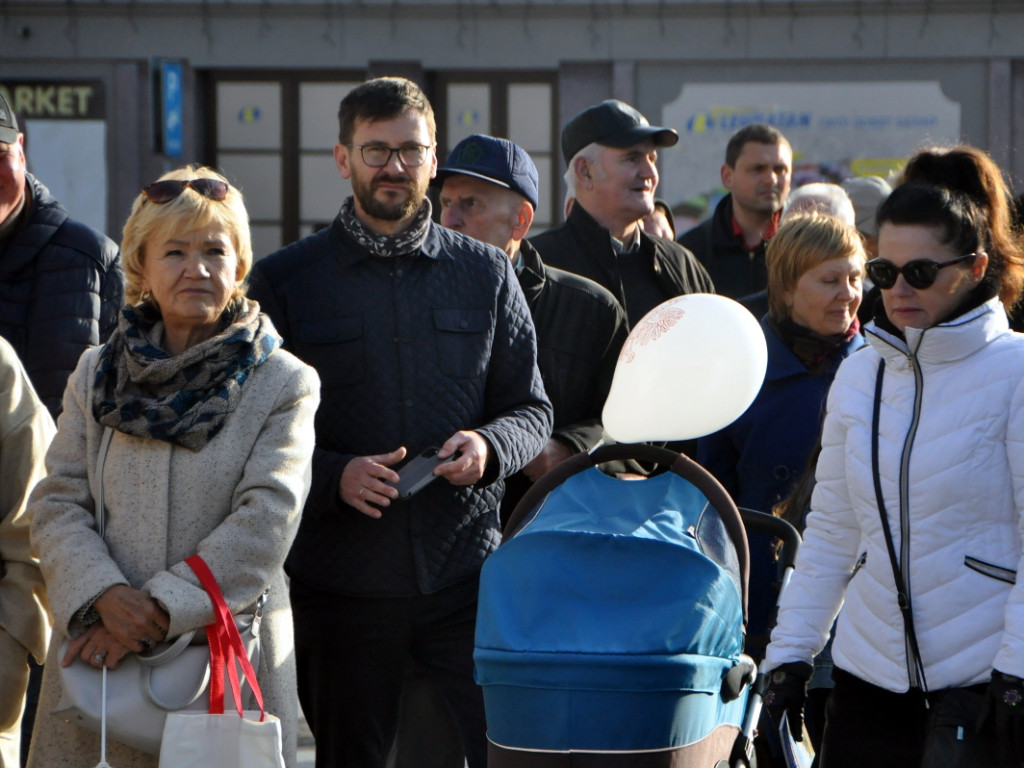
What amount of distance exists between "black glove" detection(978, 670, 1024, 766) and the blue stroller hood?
54 centimetres

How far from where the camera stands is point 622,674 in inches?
107

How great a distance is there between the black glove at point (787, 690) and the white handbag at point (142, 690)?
126cm

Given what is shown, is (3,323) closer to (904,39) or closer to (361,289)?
(361,289)

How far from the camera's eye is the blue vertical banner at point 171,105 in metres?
14.6

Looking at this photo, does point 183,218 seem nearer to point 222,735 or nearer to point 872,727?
point 222,735

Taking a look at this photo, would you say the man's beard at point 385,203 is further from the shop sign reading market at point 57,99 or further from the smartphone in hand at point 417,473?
the shop sign reading market at point 57,99

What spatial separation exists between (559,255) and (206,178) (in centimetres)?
204

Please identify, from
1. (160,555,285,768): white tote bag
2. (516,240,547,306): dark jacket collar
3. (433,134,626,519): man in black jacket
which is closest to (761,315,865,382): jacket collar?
(433,134,626,519): man in black jacket

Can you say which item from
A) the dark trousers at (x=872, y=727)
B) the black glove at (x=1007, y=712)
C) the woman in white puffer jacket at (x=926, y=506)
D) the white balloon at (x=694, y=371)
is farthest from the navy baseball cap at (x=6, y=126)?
the black glove at (x=1007, y=712)

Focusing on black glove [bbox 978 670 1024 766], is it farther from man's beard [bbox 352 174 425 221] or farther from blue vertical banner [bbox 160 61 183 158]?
blue vertical banner [bbox 160 61 183 158]

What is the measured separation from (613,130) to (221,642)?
2.95 meters

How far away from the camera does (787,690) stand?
3.40 metres

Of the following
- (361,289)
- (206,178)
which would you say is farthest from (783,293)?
(206,178)

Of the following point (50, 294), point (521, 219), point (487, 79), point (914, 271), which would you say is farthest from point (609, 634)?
point (487, 79)
